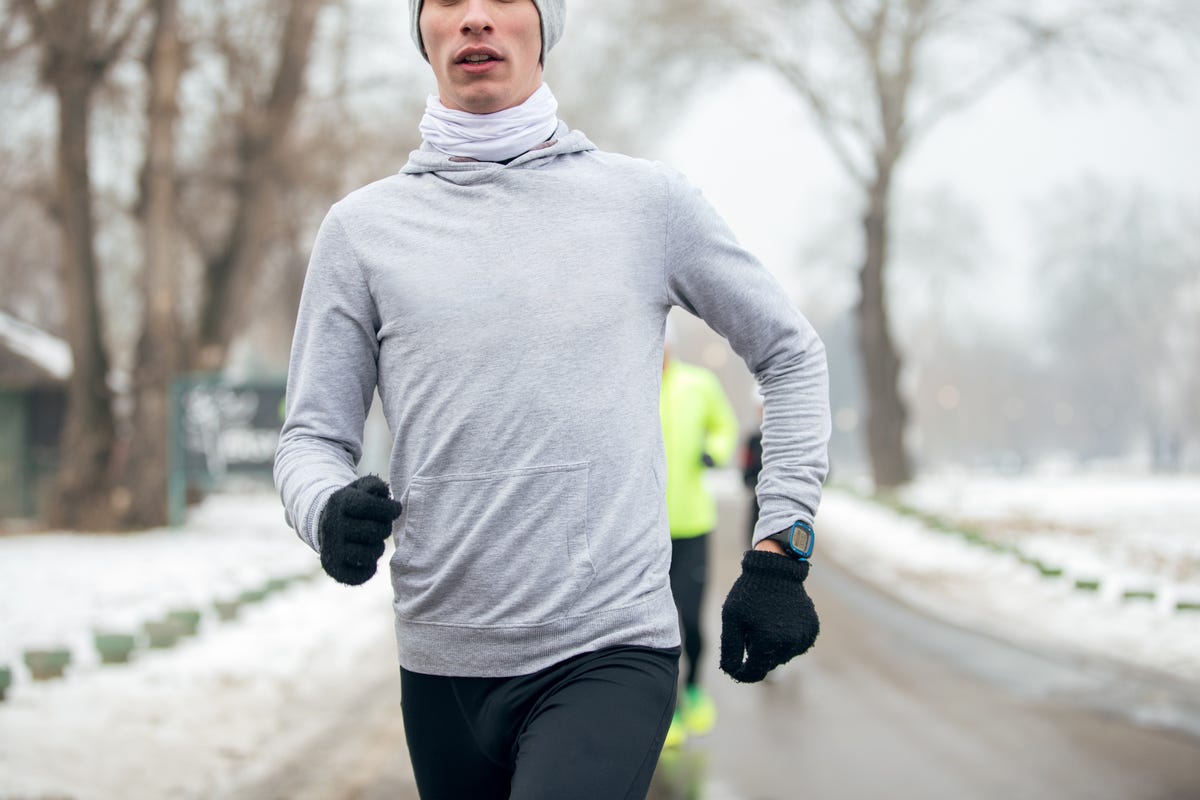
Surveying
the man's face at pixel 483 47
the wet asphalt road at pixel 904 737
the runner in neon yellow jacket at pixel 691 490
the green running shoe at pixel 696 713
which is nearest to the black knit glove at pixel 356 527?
the man's face at pixel 483 47

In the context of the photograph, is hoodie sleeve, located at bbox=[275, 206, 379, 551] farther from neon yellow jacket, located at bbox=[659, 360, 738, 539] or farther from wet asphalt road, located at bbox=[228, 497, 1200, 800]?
neon yellow jacket, located at bbox=[659, 360, 738, 539]

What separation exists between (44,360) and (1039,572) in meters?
19.7

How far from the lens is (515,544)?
7.23 feet

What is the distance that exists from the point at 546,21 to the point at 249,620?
829cm

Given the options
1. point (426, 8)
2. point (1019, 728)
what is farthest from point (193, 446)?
point (426, 8)

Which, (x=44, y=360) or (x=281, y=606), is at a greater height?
(x=281, y=606)

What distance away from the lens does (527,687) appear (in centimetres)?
221

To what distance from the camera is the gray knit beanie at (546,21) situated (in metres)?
2.41

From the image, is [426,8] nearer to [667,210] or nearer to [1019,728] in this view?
[667,210]

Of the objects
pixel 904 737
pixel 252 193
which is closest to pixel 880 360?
pixel 252 193

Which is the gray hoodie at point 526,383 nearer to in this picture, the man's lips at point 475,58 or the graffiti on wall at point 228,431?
the man's lips at point 475,58

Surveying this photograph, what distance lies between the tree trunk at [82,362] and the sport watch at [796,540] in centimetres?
1631

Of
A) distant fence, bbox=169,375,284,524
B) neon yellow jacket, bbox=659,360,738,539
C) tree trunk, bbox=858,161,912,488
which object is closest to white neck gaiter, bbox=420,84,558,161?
neon yellow jacket, bbox=659,360,738,539

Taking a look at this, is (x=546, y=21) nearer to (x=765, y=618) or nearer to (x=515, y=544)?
(x=515, y=544)
